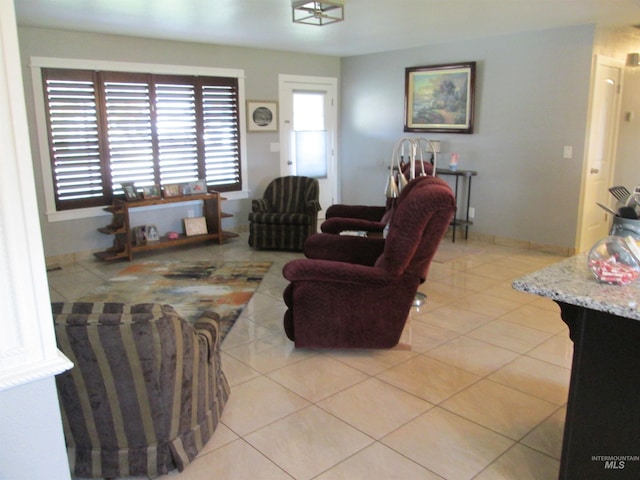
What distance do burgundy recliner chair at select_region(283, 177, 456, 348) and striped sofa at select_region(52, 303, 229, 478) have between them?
1.01 meters

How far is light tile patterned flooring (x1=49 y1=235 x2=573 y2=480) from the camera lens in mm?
2291

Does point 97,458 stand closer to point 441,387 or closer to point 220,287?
point 441,387

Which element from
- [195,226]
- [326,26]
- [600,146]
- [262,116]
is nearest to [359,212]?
[326,26]

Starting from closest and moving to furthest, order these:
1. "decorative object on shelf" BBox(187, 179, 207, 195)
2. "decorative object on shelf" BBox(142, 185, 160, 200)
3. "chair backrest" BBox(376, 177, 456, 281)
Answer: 1. "chair backrest" BBox(376, 177, 456, 281)
2. "decorative object on shelf" BBox(142, 185, 160, 200)
3. "decorative object on shelf" BBox(187, 179, 207, 195)

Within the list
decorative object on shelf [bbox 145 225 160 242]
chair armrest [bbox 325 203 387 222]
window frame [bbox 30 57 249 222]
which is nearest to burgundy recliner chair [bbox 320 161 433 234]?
chair armrest [bbox 325 203 387 222]

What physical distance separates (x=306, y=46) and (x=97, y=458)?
564cm

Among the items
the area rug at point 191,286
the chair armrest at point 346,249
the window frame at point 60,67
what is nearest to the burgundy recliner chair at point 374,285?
the chair armrest at point 346,249

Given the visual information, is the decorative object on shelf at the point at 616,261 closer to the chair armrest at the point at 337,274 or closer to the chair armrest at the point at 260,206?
the chair armrest at the point at 337,274

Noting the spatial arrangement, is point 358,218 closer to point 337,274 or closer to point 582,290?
point 337,274

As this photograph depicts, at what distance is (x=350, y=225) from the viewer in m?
4.72

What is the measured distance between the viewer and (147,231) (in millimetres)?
5965

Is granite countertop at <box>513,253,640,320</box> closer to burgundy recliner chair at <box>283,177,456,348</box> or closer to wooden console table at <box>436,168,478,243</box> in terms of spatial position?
burgundy recliner chair at <box>283,177,456,348</box>

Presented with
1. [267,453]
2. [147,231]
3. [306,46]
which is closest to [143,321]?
[267,453]

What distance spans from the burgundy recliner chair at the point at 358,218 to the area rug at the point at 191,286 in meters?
0.89
